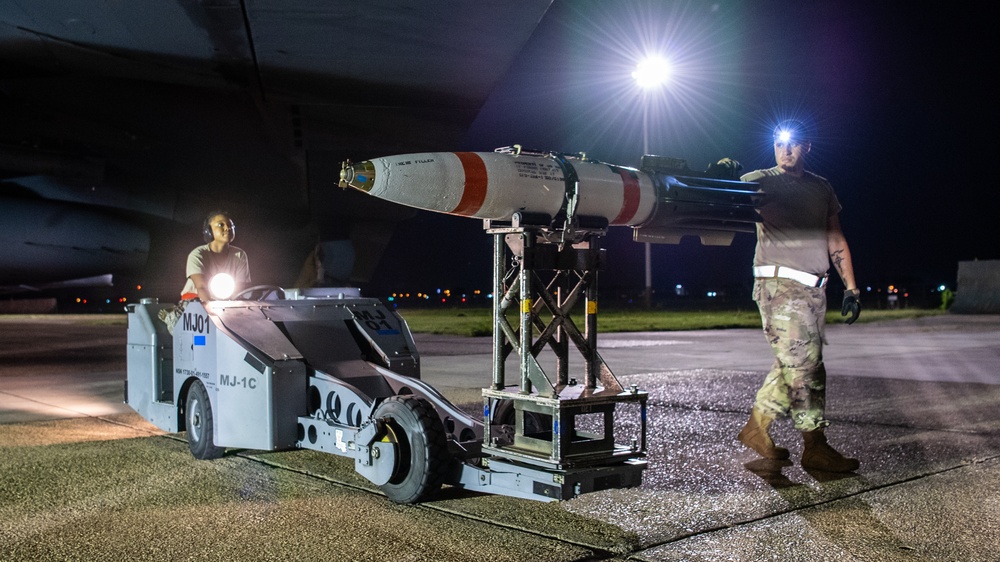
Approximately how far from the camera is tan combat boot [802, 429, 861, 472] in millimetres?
5285

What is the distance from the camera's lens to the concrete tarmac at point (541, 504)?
3.61 m

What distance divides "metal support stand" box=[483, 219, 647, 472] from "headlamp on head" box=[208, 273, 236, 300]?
2.68 meters

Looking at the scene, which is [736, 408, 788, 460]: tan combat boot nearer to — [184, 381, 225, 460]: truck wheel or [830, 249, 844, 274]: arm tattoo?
[830, 249, 844, 274]: arm tattoo

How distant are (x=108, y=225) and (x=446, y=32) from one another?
5.74 metres

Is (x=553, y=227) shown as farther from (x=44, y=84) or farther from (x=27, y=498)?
(x=44, y=84)

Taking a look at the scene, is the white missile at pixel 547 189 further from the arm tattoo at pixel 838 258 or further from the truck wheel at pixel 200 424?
the truck wheel at pixel 200 424

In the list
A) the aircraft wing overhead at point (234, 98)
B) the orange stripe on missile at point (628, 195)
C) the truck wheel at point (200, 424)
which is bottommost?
the truck wheel at point (200, 424)

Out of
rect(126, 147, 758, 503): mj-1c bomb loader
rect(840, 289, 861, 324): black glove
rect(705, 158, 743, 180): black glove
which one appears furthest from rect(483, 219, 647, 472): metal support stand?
rect(840, 289, 861, 324): black glove

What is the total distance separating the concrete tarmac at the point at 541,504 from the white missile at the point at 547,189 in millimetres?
1575

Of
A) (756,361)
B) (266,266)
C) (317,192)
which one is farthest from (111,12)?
(756,361)

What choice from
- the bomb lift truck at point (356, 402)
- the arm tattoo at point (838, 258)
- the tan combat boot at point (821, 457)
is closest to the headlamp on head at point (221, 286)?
the bomb lift truck at point (356, 402)

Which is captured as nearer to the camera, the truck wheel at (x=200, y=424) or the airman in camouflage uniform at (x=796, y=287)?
the airman in camouflage uniform at (x=796, y=287)

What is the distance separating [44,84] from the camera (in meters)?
10.8

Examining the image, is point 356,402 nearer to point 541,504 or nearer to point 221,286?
point 541,504
